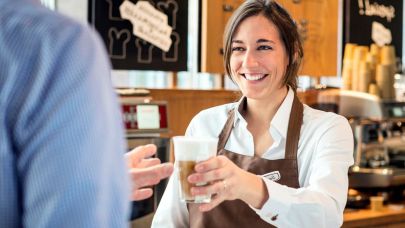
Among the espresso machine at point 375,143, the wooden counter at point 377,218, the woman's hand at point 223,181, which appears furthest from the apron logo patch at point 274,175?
the espresso machine at point 375,143

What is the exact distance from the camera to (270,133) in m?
1.95

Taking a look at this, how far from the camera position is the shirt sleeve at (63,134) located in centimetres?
66

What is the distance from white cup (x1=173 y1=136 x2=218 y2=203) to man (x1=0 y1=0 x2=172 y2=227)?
0.60 metres

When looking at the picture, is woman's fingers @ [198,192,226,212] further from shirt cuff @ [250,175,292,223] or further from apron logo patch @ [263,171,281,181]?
apron logo patch @ [263,171,281,181]

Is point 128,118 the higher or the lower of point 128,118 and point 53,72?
the lower

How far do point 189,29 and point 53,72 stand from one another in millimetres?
2957

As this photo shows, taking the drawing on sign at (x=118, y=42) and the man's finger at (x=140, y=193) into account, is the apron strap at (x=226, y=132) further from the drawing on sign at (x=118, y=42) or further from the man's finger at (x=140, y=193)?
the drawing on sign at (x=118, y=42)

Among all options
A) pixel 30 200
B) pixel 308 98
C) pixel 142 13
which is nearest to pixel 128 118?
pixel 142 13

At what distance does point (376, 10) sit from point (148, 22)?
2.15 m

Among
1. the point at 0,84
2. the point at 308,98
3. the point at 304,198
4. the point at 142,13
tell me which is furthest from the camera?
the point at 308,98

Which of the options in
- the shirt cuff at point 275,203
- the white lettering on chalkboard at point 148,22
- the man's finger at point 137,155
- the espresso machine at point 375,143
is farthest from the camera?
the espresso machine at point 375,143

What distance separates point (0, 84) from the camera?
66cm

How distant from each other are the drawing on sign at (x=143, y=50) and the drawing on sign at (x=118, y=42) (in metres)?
0.07

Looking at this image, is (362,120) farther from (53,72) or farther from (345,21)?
(53,72)
